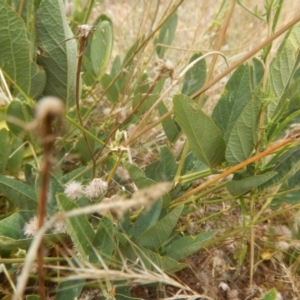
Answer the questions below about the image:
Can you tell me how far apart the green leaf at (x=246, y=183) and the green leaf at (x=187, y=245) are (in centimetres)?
12

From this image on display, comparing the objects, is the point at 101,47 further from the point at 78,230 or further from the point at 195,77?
the point at 78,230

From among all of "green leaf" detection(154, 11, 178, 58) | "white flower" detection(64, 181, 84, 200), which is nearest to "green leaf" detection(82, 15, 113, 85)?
"green leaf" detection(154, 11, 178, 58)

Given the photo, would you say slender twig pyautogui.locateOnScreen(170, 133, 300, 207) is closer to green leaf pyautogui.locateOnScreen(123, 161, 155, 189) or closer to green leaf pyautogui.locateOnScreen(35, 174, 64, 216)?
green leaf pyautogui.locateOnScreen(123, 161, 155, 189)

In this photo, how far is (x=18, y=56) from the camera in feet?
3.42

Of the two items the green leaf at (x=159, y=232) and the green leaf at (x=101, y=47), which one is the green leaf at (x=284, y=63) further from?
the green leaf at (x=101, y=47)

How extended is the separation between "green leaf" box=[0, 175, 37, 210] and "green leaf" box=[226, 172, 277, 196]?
1.30 feet

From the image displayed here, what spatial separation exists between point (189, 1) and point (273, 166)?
232 centimetres

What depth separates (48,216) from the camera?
1.01m

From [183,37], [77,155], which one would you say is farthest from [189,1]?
[77,155]

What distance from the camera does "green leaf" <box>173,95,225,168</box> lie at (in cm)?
89

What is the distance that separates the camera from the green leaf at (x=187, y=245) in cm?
92

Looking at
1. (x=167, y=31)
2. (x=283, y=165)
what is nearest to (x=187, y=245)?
(x=283, y=165)

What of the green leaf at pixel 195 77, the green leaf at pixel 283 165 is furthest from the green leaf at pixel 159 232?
the green leaf at pixel 195 77

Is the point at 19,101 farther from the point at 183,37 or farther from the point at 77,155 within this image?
the point at 183,37
